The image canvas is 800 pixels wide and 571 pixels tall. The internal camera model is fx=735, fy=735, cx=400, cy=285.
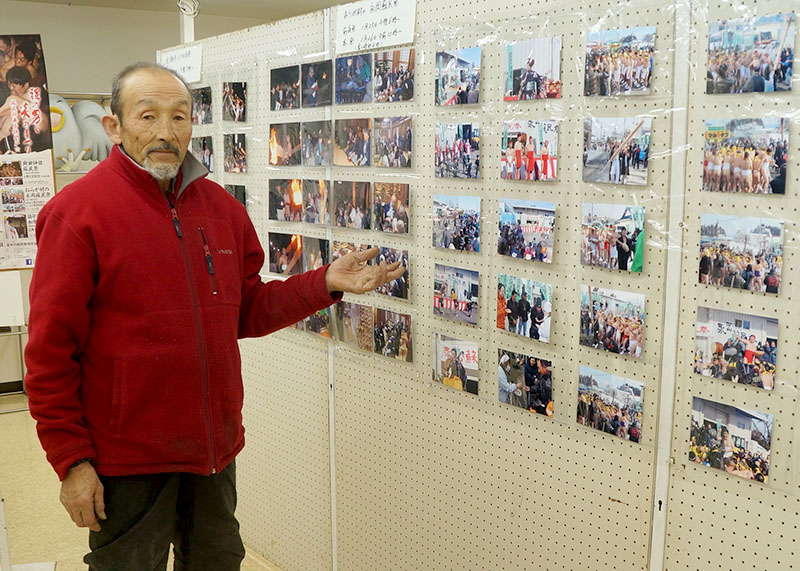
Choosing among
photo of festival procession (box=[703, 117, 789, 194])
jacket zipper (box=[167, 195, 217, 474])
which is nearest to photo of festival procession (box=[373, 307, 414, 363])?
jacket zipper (box=[167, 195, 217, 474])

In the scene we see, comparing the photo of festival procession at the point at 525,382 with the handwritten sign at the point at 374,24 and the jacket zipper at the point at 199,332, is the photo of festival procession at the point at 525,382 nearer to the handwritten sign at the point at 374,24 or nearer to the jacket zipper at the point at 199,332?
the jacket zipper at the point at 199,332

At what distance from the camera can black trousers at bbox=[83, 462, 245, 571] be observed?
1747 millimetres

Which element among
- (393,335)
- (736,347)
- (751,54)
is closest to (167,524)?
(393,335)

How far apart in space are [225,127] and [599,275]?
1697 mm

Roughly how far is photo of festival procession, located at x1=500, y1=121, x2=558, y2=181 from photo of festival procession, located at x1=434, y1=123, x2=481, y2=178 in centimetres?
9

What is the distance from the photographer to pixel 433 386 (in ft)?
6.81

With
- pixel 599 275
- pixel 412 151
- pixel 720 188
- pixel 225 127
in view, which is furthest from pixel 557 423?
pixel 225 127

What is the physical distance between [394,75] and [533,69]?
490 mm

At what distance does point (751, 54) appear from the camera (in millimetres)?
1314

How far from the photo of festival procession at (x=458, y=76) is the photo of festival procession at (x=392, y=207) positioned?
0.28 metres

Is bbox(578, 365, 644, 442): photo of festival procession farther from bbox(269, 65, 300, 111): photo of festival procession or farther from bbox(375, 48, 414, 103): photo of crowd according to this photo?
bbox(269, 65, 300, 111): photo of festival procession

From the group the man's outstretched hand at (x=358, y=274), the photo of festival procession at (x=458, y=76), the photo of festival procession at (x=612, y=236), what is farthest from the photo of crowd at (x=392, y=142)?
the photo of festival procession at (x=612, y=236)

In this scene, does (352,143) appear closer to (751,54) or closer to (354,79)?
(354,79)

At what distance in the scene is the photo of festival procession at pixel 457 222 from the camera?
1.86m
